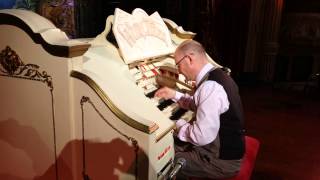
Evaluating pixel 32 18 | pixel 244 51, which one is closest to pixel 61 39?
pixel 32 18

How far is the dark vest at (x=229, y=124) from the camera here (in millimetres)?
2023

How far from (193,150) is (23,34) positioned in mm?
1186

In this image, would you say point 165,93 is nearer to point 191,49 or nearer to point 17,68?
point 191,49

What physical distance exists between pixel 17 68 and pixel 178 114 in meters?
1.13

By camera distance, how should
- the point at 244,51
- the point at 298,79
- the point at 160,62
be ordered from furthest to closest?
the point at 298,79 < the point at 244,51 < the point at 160,62

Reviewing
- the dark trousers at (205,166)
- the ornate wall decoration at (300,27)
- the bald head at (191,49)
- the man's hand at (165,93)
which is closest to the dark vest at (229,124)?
the dark trousers at (205,166)

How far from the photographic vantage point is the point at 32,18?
1.77m

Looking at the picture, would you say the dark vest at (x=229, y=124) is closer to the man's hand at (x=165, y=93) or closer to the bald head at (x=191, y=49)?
the bald head at (x=191, y=49)

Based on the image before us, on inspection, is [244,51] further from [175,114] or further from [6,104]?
[6,104]

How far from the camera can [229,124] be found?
2031 millimetres

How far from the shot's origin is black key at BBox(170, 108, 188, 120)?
2.39 m

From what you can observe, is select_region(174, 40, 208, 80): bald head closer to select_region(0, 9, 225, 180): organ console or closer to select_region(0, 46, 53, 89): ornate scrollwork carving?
select_region(0, 9, 225, 180): organ console

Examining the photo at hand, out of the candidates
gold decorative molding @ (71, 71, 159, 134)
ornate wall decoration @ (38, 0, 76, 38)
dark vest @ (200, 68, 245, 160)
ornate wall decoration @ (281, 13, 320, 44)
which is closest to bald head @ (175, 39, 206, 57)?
dark vest @ (200, 68, 245, 160)

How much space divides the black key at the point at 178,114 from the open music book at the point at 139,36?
0.44 metres
